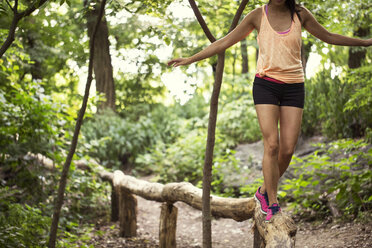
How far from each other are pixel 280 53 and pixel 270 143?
2.16 feet

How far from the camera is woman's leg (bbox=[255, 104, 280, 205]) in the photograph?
2785 mm

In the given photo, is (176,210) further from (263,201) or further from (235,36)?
(235,36)

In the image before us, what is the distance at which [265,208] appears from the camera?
9.75 ft

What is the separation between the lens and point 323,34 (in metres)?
3.07

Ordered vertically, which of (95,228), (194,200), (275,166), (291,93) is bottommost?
(95,228)

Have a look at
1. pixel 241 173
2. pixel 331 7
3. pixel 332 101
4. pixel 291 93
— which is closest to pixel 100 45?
pixel 241 173

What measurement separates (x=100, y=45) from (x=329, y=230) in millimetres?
8172

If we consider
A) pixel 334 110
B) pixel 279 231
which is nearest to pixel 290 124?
pixel 279 231

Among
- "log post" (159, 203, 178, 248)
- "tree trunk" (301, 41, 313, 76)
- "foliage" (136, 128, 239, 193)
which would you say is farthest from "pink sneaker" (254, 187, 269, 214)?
"tree trunk" (301, 41, 313, 76)

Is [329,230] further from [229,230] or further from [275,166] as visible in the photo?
[275,166]

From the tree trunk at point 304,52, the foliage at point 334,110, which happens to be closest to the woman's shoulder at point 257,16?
the foliage at point 334,110

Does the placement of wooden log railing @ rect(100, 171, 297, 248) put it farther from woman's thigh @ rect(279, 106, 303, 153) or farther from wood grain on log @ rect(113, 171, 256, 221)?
woman's thigh @ rect(279, 106, 303, 153)

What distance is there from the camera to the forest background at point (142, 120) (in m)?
4.39

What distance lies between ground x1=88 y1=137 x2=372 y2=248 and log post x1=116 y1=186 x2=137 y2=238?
146mm
